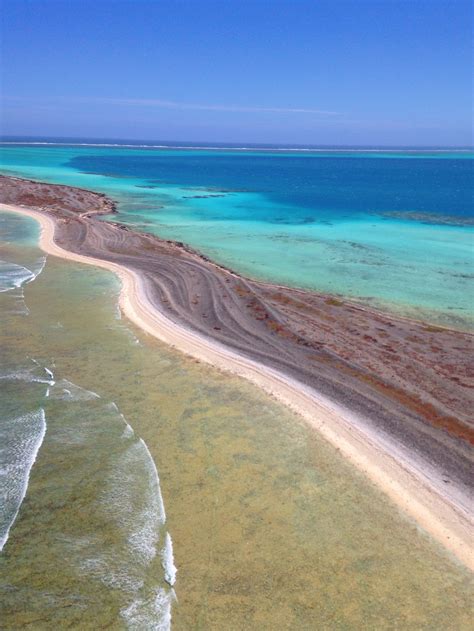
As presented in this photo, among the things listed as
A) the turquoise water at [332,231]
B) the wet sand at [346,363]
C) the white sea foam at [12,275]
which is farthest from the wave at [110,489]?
the turquoise water at [332,231]

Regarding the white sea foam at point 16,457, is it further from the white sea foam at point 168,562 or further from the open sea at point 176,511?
the white sea foam at point 168,562

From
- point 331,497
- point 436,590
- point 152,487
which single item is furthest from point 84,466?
point 436,590

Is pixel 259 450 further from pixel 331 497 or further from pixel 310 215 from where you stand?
pixel 310 215

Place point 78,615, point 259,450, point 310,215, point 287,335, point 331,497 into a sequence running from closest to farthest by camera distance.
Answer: point 78,615, point 331,497, point 259,450, point 287,335, point 310,215

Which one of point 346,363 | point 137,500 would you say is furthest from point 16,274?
point 137,500

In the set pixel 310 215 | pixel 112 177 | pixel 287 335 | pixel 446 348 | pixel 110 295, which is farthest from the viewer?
pixel 112 177

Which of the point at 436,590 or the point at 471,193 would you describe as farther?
the point at 471,193

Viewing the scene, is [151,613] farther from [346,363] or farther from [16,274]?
[16,274]
